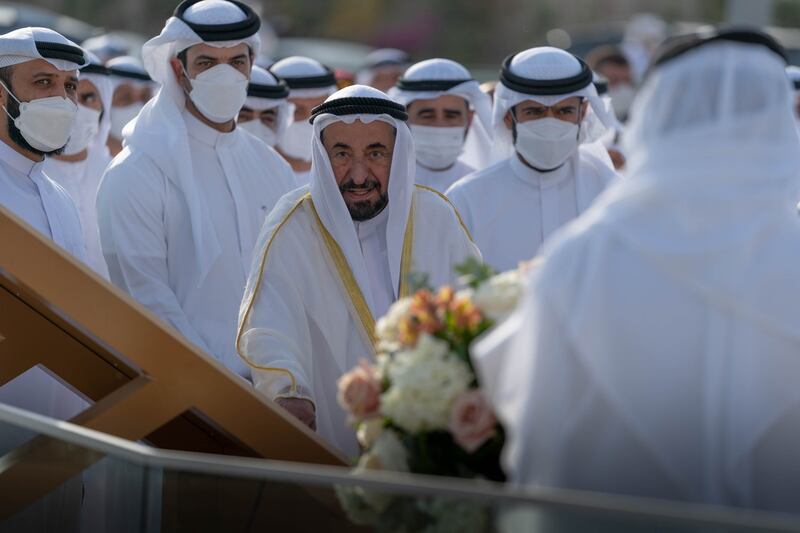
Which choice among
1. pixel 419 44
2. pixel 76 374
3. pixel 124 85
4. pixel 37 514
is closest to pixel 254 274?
pixel 76 374

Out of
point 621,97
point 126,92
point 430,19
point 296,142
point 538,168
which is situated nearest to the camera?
point 538,168

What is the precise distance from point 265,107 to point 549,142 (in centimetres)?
239

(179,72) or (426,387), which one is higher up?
(179,72)

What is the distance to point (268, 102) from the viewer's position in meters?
9.25

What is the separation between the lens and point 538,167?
7.55 m

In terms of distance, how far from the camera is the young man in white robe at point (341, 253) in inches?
215

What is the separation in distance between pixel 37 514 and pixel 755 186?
6.93 ft

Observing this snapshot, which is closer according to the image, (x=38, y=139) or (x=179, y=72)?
(x=38, y=139)

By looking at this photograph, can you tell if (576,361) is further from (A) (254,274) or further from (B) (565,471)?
(A) (254,274)

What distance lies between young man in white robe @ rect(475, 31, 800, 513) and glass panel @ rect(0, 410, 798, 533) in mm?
231

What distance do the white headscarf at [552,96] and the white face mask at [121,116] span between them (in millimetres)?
4209

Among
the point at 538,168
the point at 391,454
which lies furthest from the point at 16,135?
the point at 391,454

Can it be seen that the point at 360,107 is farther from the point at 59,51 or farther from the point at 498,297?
the point at 498,297

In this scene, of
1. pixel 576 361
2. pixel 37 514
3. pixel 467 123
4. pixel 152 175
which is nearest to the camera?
pixel 576 361
